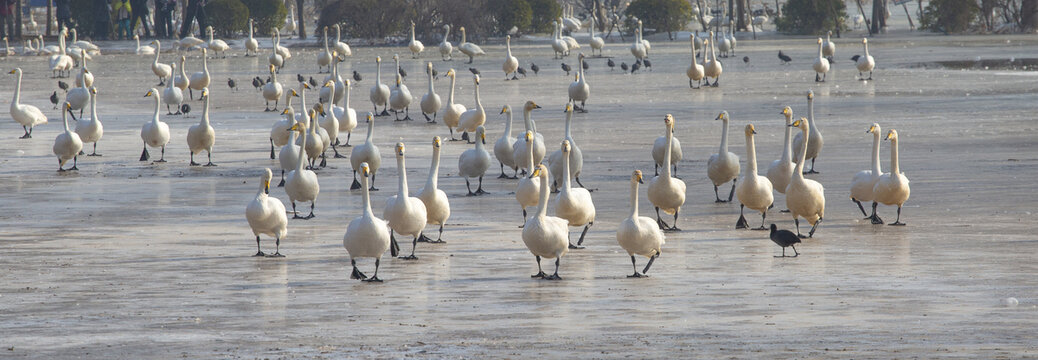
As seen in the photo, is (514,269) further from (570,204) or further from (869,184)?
(869,184)

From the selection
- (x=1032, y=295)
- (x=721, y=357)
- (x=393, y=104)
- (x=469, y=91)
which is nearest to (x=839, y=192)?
(x=1032, y=295)

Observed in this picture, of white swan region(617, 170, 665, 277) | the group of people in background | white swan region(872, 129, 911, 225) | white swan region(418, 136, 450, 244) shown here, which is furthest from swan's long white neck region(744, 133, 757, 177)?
the group of people in background

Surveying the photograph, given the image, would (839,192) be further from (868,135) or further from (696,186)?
(868,135)

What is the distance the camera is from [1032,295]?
9094mm

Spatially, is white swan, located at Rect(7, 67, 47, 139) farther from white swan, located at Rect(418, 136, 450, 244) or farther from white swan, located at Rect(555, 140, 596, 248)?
white swan, located at Rect(555, 140, 596, 248)

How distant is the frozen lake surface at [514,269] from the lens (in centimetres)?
795

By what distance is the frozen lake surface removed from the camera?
26.1 feet

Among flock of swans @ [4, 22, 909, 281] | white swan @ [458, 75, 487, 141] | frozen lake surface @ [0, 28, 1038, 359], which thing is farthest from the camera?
white swan @ [458, 75, 487, 141]

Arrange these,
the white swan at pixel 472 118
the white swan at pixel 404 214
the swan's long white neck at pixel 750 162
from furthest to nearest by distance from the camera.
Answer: the white swan at pixel 472 118 → the swan's long white neck at pixel 750 162 → the white swan at pixel 404 214

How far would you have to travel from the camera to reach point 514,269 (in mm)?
10531

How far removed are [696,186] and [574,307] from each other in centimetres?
686

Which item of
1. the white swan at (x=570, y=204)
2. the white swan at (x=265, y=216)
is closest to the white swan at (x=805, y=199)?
the white swan at (x=570, y=204)

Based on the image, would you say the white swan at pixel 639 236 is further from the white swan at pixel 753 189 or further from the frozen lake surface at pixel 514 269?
the white swan at pixel 753 189

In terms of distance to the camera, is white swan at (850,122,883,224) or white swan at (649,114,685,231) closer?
white swan at (649,114,685,231)
